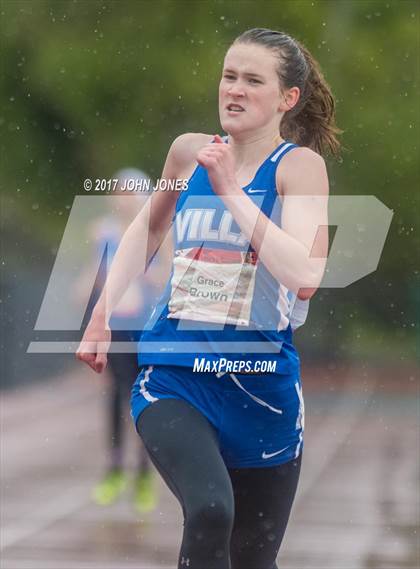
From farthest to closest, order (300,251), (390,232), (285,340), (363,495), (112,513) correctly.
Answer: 1. (390,232)
2. (363,495)
3. (112,513)
4. (285,340)
5. (300,251)

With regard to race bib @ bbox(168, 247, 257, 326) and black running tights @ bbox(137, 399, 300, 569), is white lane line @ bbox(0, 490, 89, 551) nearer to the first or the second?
black running tights @ bbox(137, 399, 300, 569)

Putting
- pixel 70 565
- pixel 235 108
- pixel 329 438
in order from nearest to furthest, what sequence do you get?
pixel 235 108, pixel 70 565, pixel 329 438

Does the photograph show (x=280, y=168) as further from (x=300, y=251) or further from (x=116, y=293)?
(x=116, y=293)

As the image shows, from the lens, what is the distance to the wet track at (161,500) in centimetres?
616

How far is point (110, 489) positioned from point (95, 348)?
3.87m

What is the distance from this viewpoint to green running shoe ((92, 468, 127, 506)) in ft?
24.9

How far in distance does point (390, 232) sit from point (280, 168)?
17.3 metres

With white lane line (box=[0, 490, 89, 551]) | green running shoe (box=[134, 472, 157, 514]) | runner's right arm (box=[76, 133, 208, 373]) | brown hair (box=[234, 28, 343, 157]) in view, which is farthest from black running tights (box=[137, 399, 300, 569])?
green running shoe (box=[134, 472, 157, 514])

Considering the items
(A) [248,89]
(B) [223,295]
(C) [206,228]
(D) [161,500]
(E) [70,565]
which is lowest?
(D) [161,500]

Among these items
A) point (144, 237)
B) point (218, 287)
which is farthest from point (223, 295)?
point (144, 237)

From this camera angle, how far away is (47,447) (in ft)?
34.8

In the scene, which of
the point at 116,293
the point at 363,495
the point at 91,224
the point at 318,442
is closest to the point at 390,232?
the point at 91,224

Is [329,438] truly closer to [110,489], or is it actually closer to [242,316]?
[110,489]

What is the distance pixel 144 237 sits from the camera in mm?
4246
